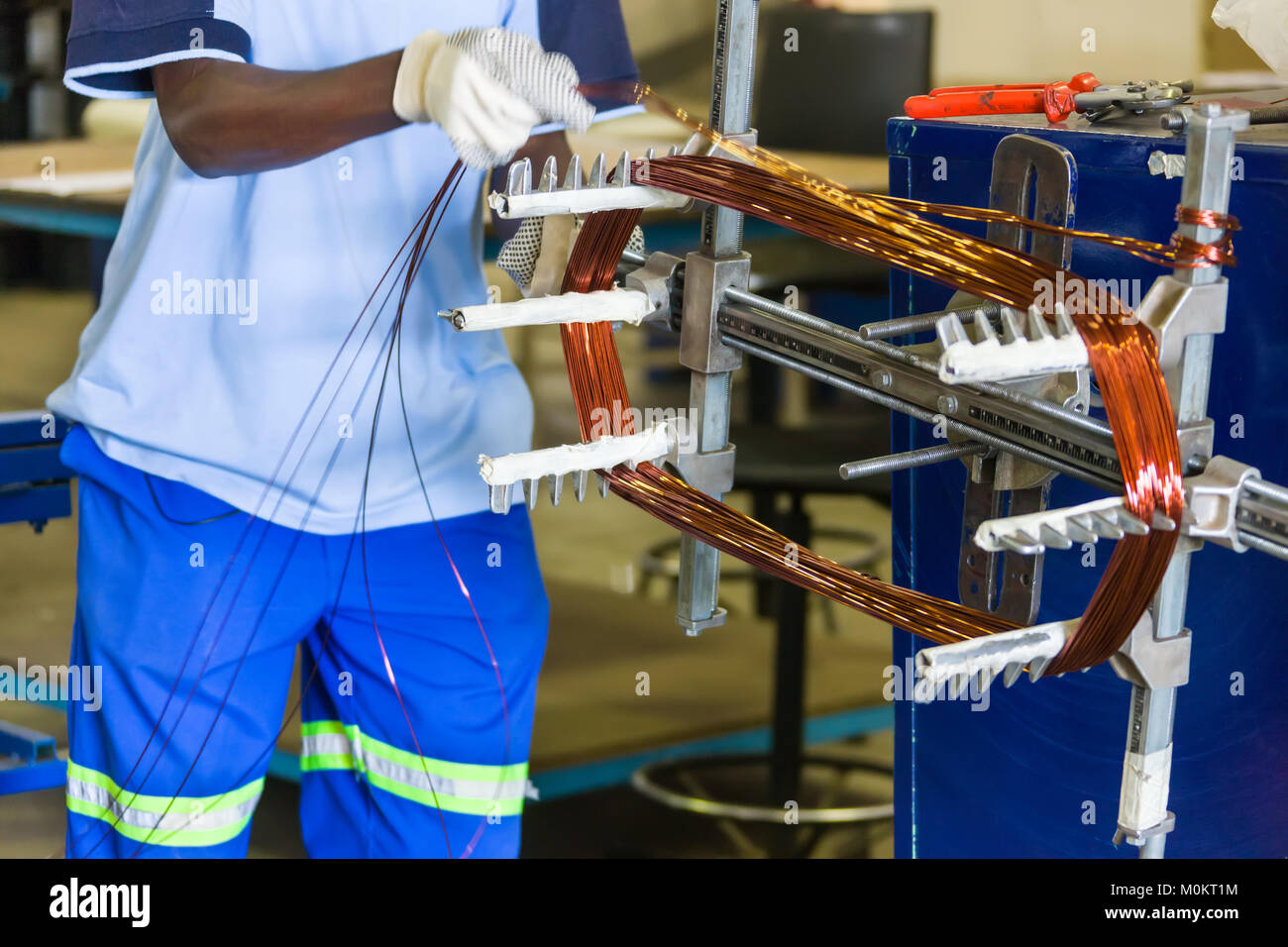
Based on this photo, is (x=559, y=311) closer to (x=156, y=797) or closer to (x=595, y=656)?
(x=156, y=797)

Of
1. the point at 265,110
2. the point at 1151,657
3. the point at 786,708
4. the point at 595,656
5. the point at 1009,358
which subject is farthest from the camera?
the point at 595,656

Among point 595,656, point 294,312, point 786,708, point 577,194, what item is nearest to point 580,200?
point 577,194

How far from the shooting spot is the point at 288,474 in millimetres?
1214

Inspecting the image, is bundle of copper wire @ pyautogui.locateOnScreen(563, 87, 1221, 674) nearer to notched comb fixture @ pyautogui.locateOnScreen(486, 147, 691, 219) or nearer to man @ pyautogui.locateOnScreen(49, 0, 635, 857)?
notched comb fixture @ pyautogui.locateOnScreen(486, 147, 691, 219)

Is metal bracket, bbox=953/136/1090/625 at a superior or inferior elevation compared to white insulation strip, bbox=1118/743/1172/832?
superior

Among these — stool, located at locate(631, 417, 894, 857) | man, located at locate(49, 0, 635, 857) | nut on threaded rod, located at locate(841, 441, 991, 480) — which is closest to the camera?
nut on threaded rod, located at locate(841, 441, 991, 480)

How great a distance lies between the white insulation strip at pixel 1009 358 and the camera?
665 mm

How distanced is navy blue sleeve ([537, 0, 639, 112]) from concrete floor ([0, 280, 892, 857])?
1027mm

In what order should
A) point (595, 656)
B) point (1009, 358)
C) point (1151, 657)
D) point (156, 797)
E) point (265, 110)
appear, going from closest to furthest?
point (1009, 358) → point (1151, 657) → point (265, 110) → point (156, 797) → point (595, 656)

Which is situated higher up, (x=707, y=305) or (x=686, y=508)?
(x=707, y=305)

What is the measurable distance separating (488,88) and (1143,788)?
59 centimetres

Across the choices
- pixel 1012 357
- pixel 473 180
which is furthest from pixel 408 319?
pixel 1012 357

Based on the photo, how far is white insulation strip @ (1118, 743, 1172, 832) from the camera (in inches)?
31.3

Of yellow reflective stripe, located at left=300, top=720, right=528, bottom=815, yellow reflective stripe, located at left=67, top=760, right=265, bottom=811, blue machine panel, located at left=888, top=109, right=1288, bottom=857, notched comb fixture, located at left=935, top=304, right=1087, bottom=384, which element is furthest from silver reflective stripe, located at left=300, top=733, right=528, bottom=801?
notched comb fixture, located at left=935, top=304, right=1087, bottom=384
